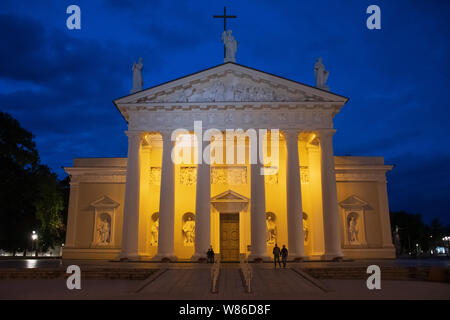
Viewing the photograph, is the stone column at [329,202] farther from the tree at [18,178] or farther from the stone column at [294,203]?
the tree at [18,178]

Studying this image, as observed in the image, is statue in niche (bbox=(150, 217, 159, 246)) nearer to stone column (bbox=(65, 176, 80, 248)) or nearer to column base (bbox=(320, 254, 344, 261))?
stone column (bbox=(65, 176, 80, 248))

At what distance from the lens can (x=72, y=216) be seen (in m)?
27.8

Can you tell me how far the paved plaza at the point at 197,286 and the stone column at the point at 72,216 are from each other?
10.8 m

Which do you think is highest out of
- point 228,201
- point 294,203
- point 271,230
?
point 228,201

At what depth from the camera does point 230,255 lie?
24.7 metres

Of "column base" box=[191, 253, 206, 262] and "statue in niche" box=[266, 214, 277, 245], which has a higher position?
"statue in niche" box=[266, 214, 277, 245]

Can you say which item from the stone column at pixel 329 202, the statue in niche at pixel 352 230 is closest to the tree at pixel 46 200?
the stone column at pixel 329 202

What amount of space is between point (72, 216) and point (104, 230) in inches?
108

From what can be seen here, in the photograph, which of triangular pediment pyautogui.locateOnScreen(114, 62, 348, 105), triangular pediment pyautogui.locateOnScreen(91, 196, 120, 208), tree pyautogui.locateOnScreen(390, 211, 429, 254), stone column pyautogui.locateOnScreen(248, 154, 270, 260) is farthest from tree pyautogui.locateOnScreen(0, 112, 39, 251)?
tree pyautogui.locateOnScreen(390, 211, 429, 254)

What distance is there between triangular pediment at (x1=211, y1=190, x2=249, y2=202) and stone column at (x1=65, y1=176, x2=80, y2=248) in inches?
415

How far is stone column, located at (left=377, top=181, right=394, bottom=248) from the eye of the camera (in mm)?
26781

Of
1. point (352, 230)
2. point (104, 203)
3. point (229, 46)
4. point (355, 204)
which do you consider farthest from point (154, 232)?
→ point (355, 204)

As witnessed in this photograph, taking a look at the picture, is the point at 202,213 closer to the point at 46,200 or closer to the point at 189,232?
the point at 189,232
